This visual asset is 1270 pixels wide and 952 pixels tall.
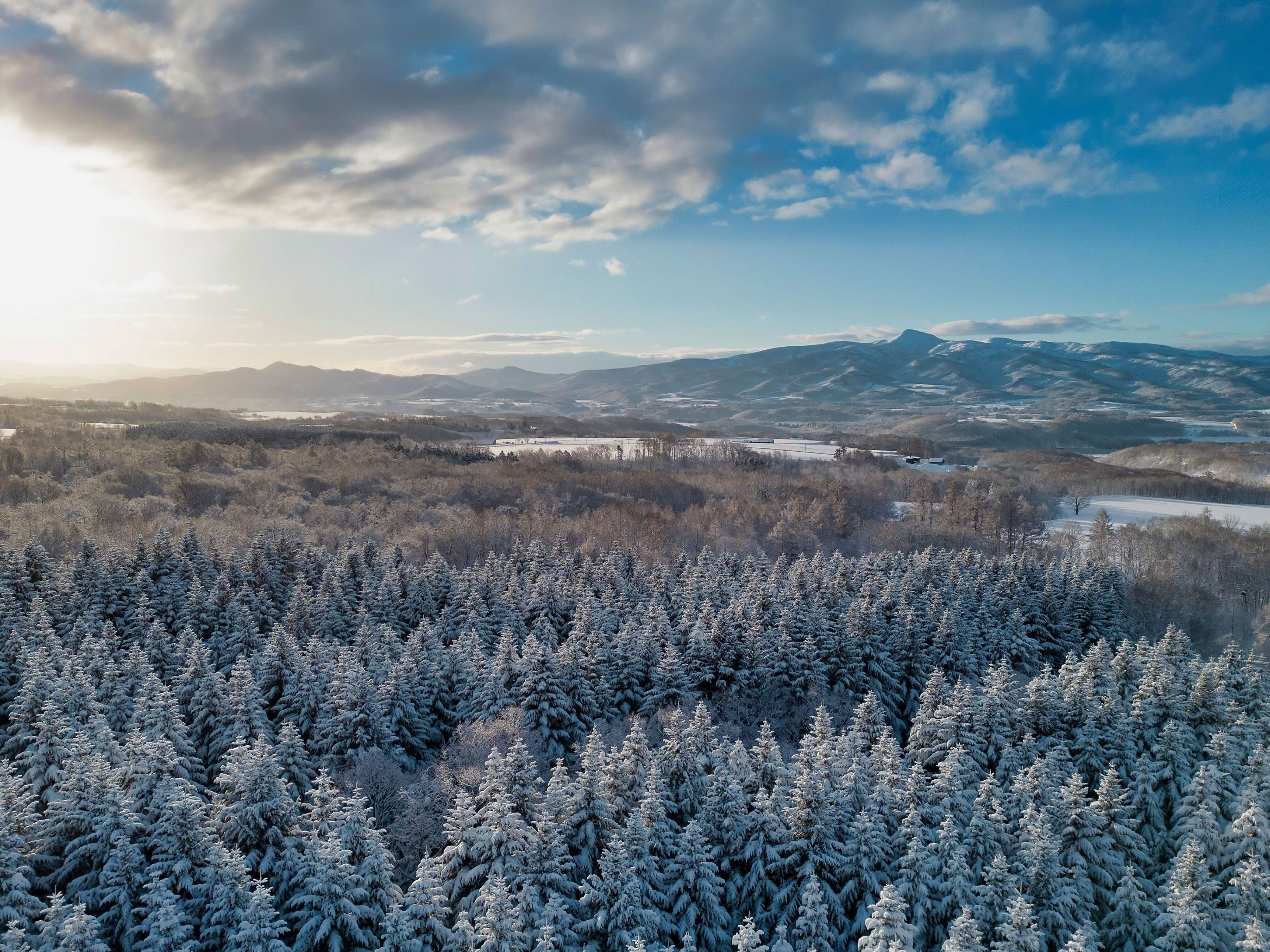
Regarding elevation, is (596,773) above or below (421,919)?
above

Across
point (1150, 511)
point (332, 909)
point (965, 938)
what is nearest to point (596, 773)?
point (332, 909)

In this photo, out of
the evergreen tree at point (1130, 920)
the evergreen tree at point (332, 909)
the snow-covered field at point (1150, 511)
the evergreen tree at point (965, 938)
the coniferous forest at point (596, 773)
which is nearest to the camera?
→ the evergreen tree at point (965, 938)

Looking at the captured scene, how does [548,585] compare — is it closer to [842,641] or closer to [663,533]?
[842,641]

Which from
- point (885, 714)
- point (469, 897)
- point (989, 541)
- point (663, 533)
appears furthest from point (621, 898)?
point (989, 541)

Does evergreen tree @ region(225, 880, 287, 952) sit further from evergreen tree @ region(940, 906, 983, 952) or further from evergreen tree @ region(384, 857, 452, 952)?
evergreen tree @ region(940, 906, 983, 952)

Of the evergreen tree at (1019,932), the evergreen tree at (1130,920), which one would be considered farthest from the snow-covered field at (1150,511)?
the evergreen tree at (1019,932)

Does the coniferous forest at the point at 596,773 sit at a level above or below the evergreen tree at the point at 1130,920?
above

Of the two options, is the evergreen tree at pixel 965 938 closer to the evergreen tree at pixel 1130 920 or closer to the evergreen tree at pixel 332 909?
the evergreen tree at pixel 1130 920

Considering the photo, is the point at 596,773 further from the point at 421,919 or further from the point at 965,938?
the point at 965,938
